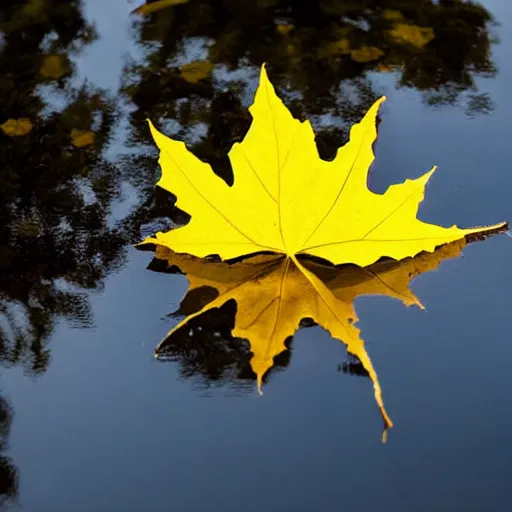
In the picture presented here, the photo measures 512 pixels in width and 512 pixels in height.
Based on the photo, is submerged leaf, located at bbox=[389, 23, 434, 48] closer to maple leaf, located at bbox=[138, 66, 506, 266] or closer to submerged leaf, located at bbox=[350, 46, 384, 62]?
submerged leaf, located at bbox=[350, 46, 384, 62]

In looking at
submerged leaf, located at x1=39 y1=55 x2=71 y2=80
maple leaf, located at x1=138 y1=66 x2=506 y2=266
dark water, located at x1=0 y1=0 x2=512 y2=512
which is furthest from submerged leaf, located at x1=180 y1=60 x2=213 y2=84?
maple leaf, located at x1=138 y1=66 x2=506 y2=266

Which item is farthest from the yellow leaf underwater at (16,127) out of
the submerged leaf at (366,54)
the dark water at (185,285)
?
the submerged leaf at (366,54)

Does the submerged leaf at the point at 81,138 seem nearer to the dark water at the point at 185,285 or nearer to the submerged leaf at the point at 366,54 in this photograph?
the dark water at the point at 185,285

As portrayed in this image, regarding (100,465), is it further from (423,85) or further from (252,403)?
(423,85)

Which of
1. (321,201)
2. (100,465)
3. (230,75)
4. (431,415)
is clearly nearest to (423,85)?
(230,75)

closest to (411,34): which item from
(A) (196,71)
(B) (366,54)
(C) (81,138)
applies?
(B) (366,54)

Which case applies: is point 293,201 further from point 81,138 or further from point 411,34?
point 411,34

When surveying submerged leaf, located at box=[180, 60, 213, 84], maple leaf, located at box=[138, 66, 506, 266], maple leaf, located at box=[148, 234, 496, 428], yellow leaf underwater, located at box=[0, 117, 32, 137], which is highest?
submerged leaf, located at box=[180, 60, 213, 84]
